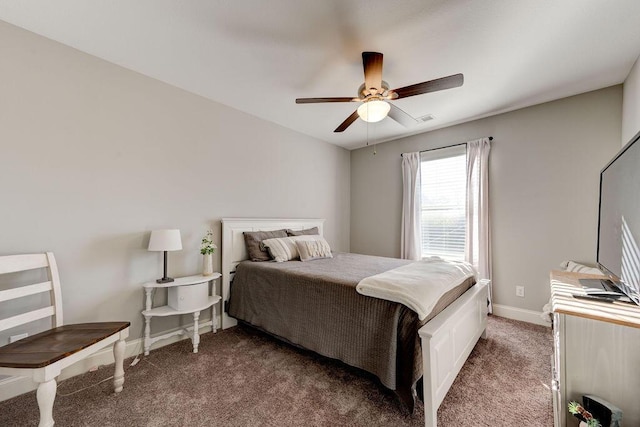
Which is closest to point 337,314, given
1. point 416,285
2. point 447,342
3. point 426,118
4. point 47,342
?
point 416,285

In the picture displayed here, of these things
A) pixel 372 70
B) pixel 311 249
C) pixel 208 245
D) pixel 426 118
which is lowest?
pixel 311 249

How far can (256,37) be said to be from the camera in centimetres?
190

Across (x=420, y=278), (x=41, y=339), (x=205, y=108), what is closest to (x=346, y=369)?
(x=420, y=278)

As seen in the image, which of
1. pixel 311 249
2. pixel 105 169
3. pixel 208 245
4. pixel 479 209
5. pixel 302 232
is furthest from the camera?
pixel 302 232

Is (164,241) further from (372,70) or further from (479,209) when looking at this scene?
(479,209)

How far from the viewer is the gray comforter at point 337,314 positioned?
1556 mm

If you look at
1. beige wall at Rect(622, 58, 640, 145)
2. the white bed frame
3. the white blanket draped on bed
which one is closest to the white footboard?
the white bed frame

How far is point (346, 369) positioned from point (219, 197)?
2.21 metres

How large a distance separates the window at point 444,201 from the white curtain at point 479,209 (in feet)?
0.40

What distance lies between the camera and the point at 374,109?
2129 millimetres

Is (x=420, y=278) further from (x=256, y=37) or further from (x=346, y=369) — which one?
(x=256, y=37)

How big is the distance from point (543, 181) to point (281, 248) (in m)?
3.14

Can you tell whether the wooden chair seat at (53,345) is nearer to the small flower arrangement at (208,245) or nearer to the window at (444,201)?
the small flower arrangement at (208,245)

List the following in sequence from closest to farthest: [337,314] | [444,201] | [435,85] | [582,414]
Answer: [582,414] → [435,85] → [337,314] → [444,201]
